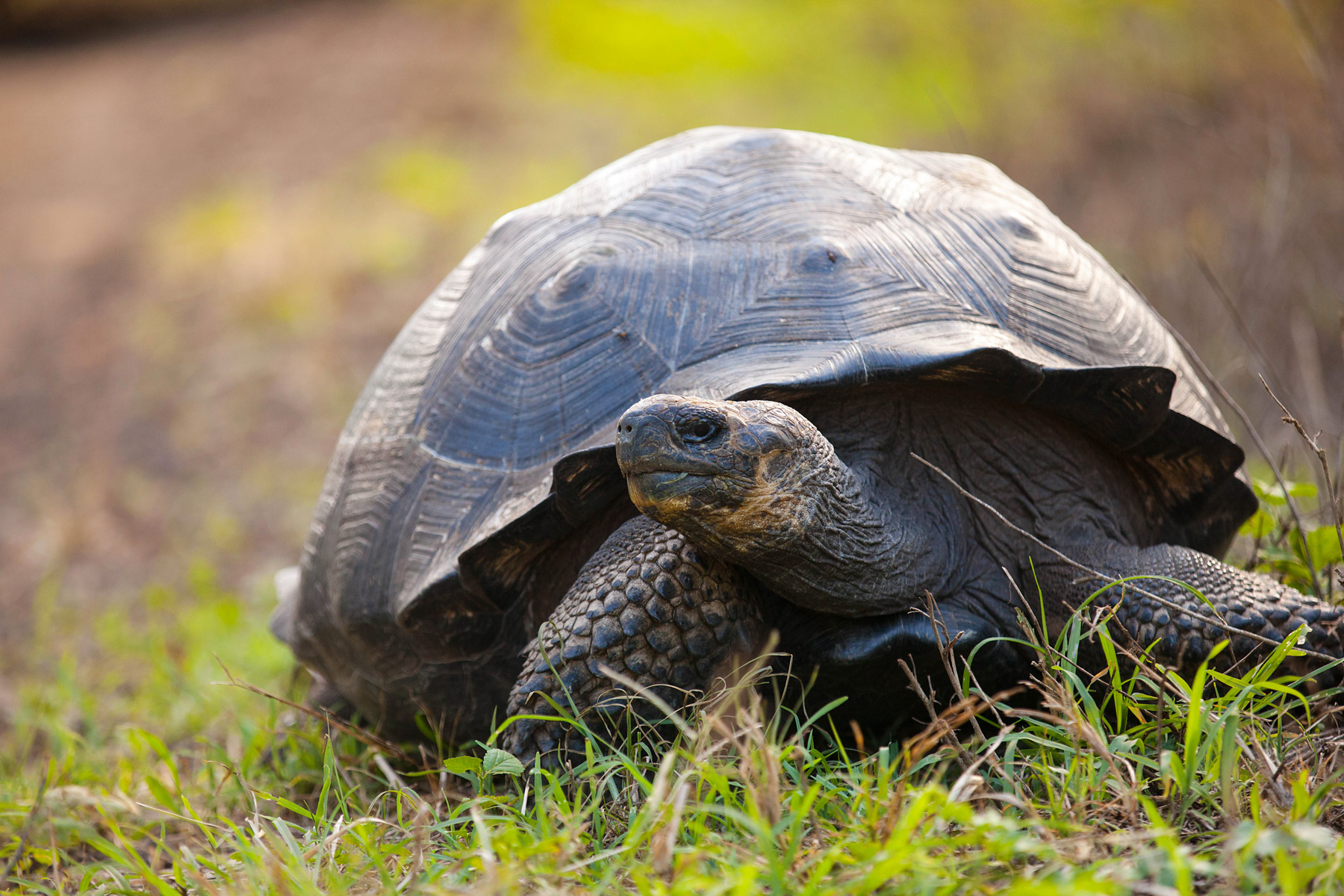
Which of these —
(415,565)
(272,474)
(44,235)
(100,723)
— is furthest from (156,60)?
(415,565)

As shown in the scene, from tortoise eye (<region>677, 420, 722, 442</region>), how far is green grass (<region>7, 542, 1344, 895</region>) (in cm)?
51

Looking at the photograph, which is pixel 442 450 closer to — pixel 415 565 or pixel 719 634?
pixel 415 565

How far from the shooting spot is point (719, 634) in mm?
2133

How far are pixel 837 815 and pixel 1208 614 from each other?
0.98 metres

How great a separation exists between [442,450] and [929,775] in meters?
1.38

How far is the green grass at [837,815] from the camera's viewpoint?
1.48m

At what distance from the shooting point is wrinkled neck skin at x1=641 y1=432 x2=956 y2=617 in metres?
2.01

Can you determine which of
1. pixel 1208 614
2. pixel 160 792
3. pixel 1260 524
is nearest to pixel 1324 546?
pixel 1260 524

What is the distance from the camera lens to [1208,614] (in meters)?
2.18

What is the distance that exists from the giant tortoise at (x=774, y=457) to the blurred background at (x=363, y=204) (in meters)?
0.67

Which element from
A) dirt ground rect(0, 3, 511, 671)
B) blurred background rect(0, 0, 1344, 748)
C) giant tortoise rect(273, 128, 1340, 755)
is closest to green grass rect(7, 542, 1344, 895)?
giant tortoise rect(273, 128, 1340, 755)

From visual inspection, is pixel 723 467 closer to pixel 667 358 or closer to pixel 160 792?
pixel 667 358

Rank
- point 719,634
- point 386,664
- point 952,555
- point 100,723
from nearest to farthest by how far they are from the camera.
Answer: point 719,634, point 952,555, point 386,664, point 100,723

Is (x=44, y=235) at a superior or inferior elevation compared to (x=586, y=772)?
superior
